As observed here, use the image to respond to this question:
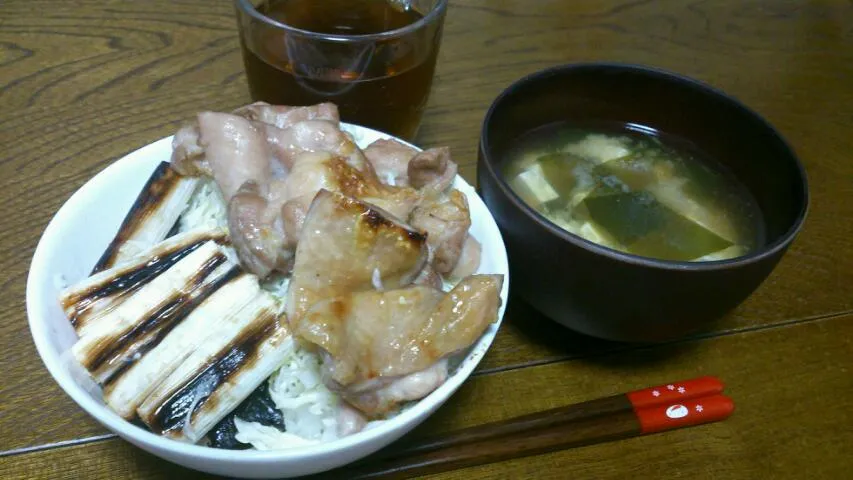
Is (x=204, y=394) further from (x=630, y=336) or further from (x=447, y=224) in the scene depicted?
(x=630, y=336)

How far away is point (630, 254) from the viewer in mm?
1071

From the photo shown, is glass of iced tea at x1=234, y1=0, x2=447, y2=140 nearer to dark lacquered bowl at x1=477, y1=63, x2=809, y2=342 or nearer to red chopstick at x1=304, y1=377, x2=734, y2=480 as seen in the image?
dark lacquered bowl at x1=477, y1=63, x2=809, y2=342

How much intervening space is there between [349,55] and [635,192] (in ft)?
2.16

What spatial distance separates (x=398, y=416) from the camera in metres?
0.95

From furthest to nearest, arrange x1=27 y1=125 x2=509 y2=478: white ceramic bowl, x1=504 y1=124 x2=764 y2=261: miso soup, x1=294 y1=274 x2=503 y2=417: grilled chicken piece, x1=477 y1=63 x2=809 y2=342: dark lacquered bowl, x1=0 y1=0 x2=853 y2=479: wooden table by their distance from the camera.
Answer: x1=504 y1=124 x2=764 y2=261: miso soup
x1=0 y1=0 x2=853 y2=479: wooden table
x1=477 y1=63 x2=809 y2=342: dark lacquered bowl
x1=294 y1=274 x2=503 y2=417: grilled chicken piece
x1=27 y1=125 x2=509 y2=478: white ceramic bowl

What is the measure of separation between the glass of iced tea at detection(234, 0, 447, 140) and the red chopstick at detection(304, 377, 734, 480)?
2.46 ft

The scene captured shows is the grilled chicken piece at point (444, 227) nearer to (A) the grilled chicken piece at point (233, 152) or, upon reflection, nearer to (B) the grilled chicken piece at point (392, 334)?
(B) the grilled chicken piece at point (392, 334)

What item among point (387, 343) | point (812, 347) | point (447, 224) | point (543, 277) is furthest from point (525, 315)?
point (812, 347)

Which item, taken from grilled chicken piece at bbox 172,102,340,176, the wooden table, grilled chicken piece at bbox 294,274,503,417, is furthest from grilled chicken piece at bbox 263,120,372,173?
the wooden table

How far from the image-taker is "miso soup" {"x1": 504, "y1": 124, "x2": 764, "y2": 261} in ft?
4.23

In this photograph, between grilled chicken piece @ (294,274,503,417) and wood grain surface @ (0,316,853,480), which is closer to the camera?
grilled chicken piece @ (294,274,503,417)

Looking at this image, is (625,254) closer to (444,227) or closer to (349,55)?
(444,227)

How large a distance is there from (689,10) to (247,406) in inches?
89.2

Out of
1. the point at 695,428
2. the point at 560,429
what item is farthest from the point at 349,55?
the point at 695,428
